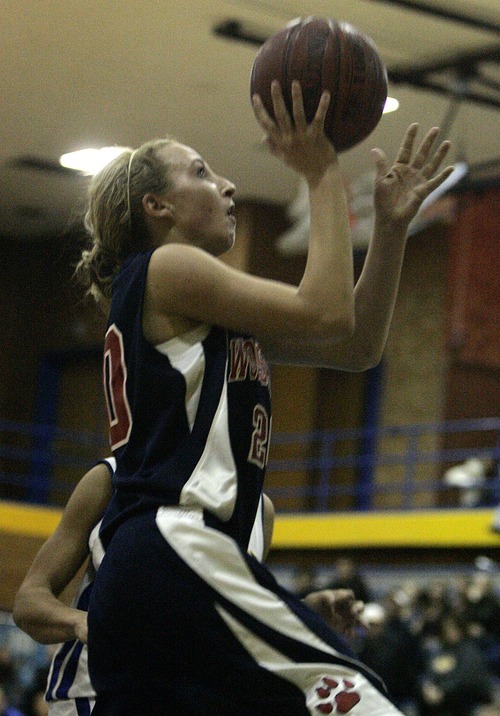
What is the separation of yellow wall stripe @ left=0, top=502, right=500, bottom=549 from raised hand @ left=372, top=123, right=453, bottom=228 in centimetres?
977

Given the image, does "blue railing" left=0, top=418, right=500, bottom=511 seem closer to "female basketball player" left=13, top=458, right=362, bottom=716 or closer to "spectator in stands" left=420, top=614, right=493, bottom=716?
"spectator in stands" left=420, top=614, right=493, bottom=716

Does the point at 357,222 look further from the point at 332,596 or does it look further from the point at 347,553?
the point at 332,596

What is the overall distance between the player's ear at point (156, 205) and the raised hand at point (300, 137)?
263mm

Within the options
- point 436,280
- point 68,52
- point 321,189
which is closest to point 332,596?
point 321,189

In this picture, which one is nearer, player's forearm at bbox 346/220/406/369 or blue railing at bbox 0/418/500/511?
player's forearm at bbox 346/220/406/369

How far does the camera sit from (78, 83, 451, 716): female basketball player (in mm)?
2383

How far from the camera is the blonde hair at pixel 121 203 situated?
276 cm

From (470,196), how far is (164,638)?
33.8 feet

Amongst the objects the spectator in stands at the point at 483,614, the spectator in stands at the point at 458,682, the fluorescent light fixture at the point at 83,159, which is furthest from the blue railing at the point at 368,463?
the spectator in stands at the point at 458,682

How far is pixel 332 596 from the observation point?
120 inches

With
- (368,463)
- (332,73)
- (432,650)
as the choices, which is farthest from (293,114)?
(368,463)

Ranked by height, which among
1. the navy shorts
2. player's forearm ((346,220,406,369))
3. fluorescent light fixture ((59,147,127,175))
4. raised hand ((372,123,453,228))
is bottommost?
the navy shorts

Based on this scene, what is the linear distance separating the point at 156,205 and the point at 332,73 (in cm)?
45

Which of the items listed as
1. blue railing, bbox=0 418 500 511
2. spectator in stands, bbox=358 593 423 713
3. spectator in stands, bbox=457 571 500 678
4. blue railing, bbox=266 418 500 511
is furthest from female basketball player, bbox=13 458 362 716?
blue railing, bbox=266 418 500 511
